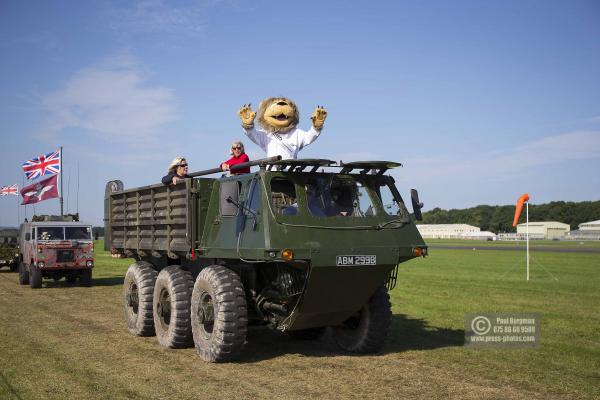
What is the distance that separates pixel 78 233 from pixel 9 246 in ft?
25.0

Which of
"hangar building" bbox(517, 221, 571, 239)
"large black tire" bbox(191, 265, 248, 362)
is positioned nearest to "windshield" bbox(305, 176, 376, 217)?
"large black tire" bbox(191, 265, 248, 362)

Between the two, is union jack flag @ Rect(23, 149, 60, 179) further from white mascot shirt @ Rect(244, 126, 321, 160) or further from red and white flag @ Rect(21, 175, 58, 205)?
white mascot shirt @ Rect(244, 126, 321, 160)

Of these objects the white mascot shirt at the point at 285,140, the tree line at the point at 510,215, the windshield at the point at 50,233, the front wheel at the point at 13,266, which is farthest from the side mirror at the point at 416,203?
the tree line at the point at 510,215

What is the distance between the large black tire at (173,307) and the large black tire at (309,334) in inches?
68.8

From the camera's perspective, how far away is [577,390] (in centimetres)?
708

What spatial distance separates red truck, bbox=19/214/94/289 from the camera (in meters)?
20.0

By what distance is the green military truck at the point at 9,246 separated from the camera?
26641 mm

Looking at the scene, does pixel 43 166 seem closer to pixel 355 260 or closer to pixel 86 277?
pixel 86 277

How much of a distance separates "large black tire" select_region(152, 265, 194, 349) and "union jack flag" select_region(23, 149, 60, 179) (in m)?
21.5

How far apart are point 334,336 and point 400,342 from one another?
115cm

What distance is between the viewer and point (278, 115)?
33.9 ft

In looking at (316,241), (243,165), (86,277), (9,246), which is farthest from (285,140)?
(9,246)

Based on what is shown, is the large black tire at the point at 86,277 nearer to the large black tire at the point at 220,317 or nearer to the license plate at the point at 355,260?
the large black tire at the point at 220,317

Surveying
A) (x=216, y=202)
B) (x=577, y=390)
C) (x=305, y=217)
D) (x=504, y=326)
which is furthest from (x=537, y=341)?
(x=216, y=202)
